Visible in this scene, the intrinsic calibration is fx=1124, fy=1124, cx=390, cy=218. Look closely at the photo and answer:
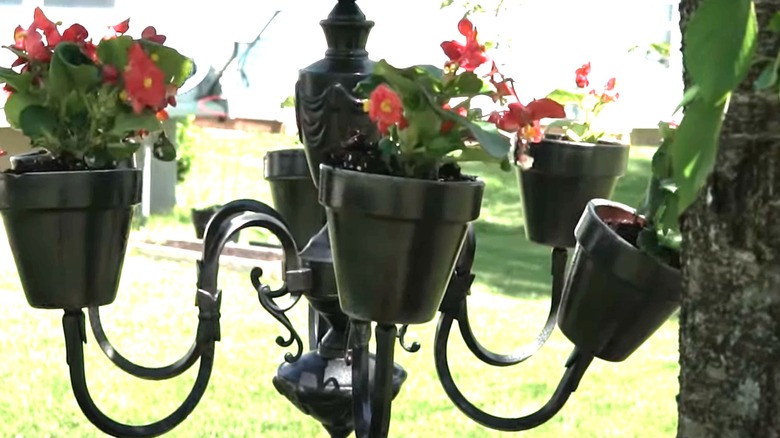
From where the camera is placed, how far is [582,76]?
1.64 metres

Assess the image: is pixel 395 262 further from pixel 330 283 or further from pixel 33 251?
pixel 33 251

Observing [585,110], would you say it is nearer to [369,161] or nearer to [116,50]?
[369,161]

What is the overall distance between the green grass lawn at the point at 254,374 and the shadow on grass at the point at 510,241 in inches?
1.3

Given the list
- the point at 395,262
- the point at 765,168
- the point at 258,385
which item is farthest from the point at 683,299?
the point at 258,385

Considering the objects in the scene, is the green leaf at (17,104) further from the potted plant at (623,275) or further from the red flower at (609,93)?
the red flower at (609,93)

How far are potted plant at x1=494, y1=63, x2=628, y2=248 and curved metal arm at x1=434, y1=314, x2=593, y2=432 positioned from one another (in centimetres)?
19

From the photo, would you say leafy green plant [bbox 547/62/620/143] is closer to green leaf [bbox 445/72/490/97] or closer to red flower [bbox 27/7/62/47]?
green leaf [bbox 445/72/490/97]

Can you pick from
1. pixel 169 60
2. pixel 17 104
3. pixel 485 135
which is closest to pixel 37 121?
pixel 17 104

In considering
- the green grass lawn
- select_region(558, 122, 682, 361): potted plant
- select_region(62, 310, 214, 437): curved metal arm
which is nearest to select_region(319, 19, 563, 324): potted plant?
select_region(558, 122, 682, 361): potted plant

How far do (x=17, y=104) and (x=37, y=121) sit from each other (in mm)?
38

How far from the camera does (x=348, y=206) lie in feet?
3.69

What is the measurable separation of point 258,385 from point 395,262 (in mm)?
3704

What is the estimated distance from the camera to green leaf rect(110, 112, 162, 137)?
1274mm

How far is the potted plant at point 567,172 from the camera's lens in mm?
1488
